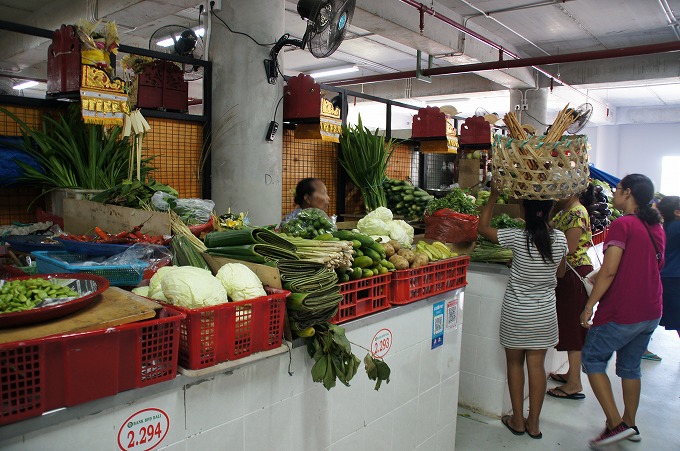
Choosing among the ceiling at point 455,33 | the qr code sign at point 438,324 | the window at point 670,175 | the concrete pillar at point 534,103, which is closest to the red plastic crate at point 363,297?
the qr code sign at point 438,324

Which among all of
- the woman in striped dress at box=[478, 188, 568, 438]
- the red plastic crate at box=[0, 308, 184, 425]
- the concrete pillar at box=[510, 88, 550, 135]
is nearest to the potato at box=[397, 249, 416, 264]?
the woman in striped dress at box=[478, 188, 568, 438]

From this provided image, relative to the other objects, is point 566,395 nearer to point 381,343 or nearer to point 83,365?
point 381,343

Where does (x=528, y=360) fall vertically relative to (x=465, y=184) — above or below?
below

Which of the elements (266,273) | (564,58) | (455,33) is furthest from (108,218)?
(564,58)

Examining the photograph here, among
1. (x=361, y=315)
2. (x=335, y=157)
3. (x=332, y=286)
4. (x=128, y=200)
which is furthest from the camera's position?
(x=335, y=157)

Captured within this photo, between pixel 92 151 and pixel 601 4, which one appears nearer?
pixel 92 151

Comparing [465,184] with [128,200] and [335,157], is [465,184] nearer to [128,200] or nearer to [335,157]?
[335,157]

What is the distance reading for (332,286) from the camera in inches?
81.9

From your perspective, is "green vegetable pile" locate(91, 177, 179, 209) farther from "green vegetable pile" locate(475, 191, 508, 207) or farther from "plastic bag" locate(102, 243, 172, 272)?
"green vegetable pile" locate(475, 191, 508, 207)

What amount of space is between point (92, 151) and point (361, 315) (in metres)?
2.46

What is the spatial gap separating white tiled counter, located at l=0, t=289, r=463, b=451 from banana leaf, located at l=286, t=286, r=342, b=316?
210 millimetres

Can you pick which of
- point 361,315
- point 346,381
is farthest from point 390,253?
point 346,381

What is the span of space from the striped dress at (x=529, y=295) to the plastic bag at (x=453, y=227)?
722 millimetres

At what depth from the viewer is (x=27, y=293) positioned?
1540mm
